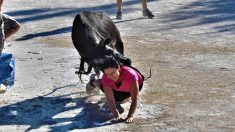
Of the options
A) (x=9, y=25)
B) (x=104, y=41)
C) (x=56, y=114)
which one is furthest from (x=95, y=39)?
(x=9, y=25)

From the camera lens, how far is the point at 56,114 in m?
6.18

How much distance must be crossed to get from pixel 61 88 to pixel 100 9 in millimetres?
5718

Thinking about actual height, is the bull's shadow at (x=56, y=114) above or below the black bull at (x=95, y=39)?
below

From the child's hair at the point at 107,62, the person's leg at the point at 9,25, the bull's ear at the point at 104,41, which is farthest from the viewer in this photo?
the person's leg at the point at 9,25

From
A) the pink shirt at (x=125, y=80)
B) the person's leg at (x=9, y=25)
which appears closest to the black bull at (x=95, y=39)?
the pink shirt at (x=125, y=80)

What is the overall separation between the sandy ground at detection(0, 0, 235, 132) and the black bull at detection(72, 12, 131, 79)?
0.51 m

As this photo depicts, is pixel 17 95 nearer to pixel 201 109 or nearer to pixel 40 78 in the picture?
pixel 40 78

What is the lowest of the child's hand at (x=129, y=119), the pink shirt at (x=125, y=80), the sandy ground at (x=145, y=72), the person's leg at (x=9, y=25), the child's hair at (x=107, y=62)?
the sandy ground at (x=145, y=72)

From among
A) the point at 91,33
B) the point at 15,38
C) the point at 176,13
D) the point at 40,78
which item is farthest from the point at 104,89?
the point at 176,13

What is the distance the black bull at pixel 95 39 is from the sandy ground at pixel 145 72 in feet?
1.69

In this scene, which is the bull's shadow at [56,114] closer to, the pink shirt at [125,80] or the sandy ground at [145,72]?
the sandy ground at [145,72]

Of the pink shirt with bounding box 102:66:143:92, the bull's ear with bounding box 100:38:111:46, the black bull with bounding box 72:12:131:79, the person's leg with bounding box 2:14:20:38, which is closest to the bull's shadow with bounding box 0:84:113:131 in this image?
the pink shirt with bounding box 102:66:143:92

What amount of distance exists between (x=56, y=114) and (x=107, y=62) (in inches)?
30.5

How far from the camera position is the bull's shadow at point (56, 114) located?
5.89m
